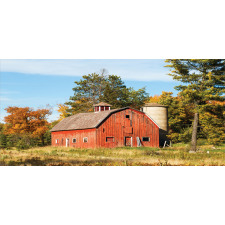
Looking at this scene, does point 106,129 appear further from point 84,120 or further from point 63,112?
point 63,112

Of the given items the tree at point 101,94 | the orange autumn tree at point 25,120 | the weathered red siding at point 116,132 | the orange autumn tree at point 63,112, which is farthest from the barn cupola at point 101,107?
the orange autumn tree at point 25,120

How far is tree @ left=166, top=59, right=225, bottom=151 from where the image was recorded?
17797 mm

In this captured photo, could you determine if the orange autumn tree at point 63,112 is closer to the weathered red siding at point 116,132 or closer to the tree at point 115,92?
the weathered red siding at point 116,132

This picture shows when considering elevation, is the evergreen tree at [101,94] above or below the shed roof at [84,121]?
above

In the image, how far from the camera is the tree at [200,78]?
17.8 metres

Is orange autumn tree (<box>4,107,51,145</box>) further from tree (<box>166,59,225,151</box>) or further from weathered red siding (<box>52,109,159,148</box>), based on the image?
tree (<box>166,59,225,151</box>)

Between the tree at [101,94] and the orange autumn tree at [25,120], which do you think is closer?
the orange autumn tree at [25,120]

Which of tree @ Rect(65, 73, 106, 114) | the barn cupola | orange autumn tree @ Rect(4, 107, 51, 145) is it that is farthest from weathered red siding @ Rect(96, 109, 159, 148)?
orange autumn tree @ Rect(4, 107, 51, 145)

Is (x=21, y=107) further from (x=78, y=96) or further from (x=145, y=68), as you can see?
(x=145, y=68)

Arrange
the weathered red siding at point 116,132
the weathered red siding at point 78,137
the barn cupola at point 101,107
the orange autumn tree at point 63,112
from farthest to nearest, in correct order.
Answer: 1. the weathered red siding at point 116,132
2. the weathered red siding at point 78,137
3. the barn cupola at point 101,107
4. the orange autumn tree at point 63,112

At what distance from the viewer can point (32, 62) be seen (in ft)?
45.2

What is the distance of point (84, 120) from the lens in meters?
23.2
